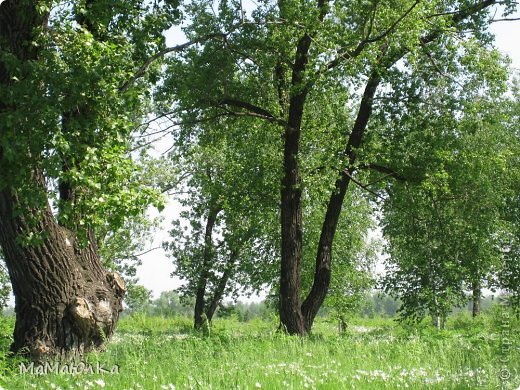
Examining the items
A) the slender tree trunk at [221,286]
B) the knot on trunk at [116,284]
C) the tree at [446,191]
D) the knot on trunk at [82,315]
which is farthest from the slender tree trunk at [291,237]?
the slender tree trunk at [221,286]

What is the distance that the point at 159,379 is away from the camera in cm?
851

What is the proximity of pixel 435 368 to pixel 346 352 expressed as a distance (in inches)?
75.4

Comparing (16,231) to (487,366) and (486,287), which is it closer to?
(487,366)

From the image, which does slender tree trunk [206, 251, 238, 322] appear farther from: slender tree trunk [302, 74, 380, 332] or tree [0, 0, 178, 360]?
tree [0, 0, 178, 360]

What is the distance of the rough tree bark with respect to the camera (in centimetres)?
1108

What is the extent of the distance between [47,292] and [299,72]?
708 cm

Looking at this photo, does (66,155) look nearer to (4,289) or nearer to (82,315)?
(82,315)

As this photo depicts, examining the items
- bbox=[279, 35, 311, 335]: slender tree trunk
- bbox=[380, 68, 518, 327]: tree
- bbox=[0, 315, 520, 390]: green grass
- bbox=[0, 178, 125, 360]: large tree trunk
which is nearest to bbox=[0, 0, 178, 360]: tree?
bbox=[0, 178, 125, 360]: large tree trunk

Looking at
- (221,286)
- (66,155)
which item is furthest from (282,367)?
(221,286)

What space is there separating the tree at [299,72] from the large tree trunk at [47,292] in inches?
233

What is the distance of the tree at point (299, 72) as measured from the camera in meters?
14.2

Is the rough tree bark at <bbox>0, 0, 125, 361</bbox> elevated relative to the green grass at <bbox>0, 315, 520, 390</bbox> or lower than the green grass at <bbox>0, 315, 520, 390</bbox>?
elevated

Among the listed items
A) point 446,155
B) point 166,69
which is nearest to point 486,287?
point 446,155

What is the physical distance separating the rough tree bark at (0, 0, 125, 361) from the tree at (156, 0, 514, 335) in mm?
4947
